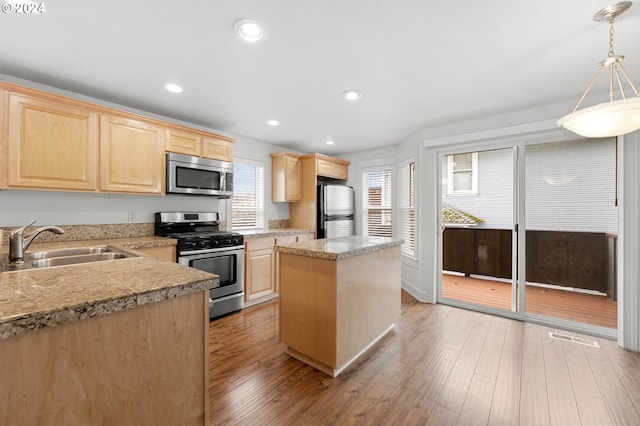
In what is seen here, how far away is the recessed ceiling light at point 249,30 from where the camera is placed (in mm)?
1684

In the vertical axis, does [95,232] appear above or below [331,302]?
above

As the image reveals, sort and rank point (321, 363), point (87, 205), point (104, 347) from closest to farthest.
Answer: point (104, 347), point (321, 363), point (87, 205)

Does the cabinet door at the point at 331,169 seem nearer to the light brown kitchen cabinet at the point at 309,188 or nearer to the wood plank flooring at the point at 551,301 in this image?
the light brown kitchen cabinet at the point at 309,188

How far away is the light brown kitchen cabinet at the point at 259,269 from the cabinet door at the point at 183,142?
1.29 m

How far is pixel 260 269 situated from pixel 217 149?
1669 mm

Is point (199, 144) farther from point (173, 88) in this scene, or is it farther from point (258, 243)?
point (258, 243)

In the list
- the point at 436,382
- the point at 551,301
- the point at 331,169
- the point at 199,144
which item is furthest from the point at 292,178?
the point at 551,301

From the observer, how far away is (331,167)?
16.1ft

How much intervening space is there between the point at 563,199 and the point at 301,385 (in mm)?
3293

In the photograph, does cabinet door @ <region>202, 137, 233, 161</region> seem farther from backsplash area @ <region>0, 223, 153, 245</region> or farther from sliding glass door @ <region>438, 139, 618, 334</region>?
sliding glass door @ <region>438, 139, 618, 334</region>

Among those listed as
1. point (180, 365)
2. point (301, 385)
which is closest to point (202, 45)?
point (180, 365)

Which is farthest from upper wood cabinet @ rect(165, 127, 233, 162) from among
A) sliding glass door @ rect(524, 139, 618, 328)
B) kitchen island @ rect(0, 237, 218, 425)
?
sliding glass door @ rect(524, 139, 618, 328)

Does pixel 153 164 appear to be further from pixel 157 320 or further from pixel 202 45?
pixel 157 320

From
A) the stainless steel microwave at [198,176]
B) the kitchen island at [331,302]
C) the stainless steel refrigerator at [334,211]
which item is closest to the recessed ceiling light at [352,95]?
the kitchen island at [331,302]
